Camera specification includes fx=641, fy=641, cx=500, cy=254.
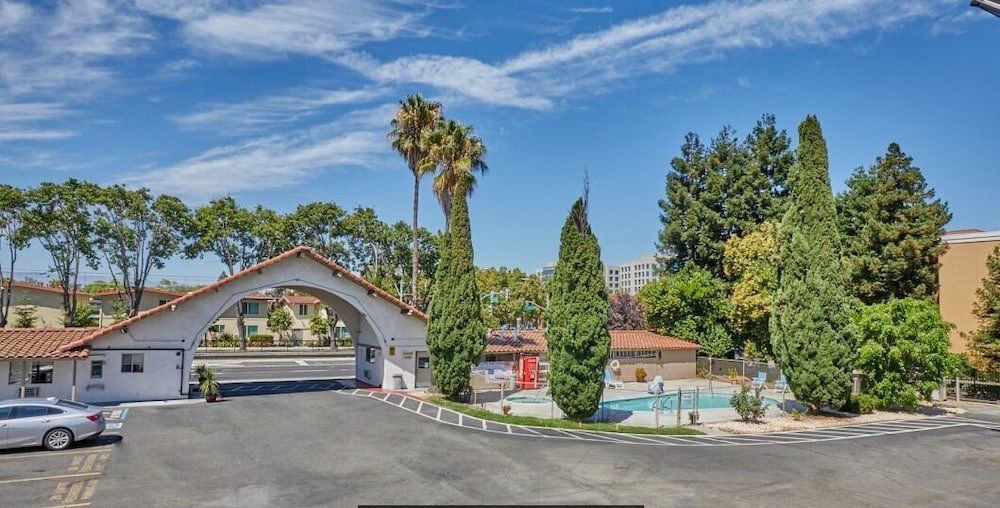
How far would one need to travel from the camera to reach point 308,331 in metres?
76.4

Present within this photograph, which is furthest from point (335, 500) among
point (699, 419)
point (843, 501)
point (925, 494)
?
point (699, 419)

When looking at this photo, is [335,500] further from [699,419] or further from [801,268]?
[801,268]

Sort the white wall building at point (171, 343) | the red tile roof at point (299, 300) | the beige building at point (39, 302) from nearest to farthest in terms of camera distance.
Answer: the white wall building at point (171, 343), the beige building at point (39, 302), the red tile roof at point (299, 300)

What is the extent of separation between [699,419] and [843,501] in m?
11.9

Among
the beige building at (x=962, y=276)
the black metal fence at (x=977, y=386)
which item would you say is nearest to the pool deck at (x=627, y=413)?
the black metal fence at (x=977, y=386)

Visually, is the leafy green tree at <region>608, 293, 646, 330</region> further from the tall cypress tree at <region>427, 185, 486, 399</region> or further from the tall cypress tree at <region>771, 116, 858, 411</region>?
the tall cypress tree at <region>771, 116, 858, 411</region>

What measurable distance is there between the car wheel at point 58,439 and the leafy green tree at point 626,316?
143ft

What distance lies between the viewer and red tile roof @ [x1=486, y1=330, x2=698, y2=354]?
38.0 m

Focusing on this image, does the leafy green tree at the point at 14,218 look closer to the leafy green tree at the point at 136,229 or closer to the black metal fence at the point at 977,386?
the leafy green tree at the point at 136,229

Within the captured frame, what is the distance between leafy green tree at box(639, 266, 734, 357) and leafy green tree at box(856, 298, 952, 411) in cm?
1680

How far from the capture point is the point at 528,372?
35.8m

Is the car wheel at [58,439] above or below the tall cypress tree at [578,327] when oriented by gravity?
below

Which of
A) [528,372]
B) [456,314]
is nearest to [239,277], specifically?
[456,314]

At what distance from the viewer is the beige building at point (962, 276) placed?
39.6 m
